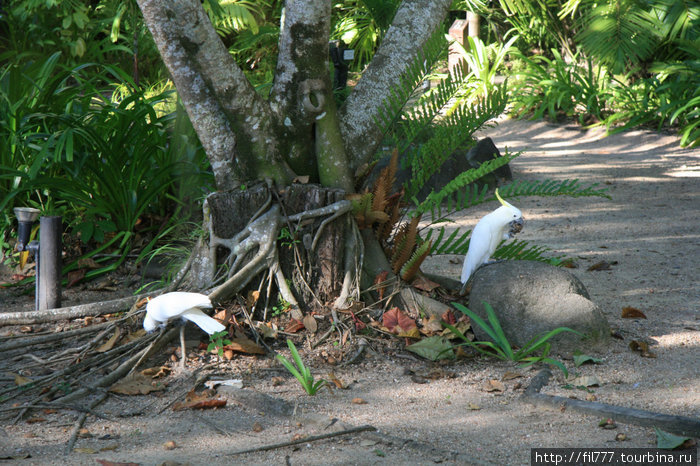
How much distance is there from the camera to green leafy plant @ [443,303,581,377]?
2.92 meters

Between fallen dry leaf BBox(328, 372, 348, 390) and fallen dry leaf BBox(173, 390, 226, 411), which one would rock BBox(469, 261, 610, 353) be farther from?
fallen dry leaf BBox(173, 390, 226, 411)

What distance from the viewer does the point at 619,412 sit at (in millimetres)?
2367

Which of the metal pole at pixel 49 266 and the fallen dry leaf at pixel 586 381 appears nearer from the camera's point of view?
the fallen dry leaf at pixel 586 381

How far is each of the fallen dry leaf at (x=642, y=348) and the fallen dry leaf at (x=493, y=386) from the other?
2.61 feet

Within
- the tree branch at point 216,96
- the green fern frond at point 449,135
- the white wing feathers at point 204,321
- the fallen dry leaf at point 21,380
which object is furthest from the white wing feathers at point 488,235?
the fallen dry leaf at point 21,380

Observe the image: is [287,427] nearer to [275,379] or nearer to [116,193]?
[275,379]

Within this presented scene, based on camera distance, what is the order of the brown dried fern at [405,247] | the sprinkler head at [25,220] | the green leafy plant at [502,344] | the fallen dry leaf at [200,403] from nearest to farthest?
the fallen dry leaf at [200,403] < the green leafy plant at [502,344] < the brown dried fern at [405,247] < the sprinkler head at [25,220]

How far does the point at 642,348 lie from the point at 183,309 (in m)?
2.14

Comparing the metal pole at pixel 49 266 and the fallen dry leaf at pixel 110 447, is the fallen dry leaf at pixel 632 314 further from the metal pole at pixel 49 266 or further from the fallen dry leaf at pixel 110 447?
the metal pole at pixel 49 266

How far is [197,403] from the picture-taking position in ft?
8.38

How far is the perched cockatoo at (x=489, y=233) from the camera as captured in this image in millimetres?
3486

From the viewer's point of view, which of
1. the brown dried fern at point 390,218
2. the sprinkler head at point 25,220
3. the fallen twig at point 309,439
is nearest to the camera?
the fallen twig at point 309,439

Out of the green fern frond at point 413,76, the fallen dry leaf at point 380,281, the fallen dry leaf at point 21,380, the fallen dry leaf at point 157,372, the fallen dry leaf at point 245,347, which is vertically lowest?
the fallen dry leaf at point 21,380

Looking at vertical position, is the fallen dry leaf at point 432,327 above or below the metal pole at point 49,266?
below
